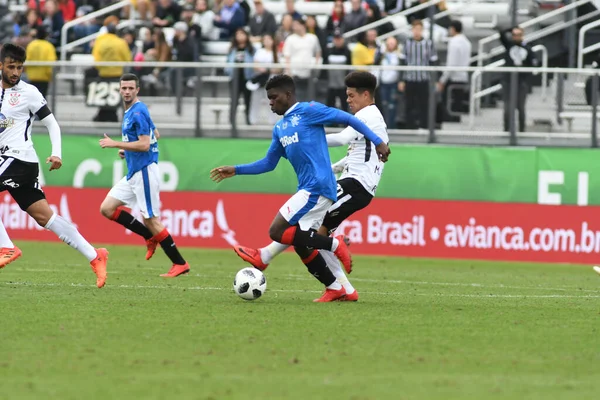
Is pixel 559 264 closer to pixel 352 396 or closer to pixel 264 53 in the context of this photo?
pixel 264 53

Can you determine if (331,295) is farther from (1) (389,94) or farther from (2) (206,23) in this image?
(2) (206,23)

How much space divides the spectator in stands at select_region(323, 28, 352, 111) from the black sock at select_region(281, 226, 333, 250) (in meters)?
9.19

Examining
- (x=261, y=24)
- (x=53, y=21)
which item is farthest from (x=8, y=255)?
(x=53, y=21)

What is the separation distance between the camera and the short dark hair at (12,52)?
11.2 meters

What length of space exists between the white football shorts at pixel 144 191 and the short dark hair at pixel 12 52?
11.1 ft

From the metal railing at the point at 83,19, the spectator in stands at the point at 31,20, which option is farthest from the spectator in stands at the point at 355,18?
the spectator in stands at the point at 31,20

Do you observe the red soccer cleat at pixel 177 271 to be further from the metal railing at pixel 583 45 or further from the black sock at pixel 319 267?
the metal railing at pixel 583 45

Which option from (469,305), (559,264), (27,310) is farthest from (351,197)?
(559,264)

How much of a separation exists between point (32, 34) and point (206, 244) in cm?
682

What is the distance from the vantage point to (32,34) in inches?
941

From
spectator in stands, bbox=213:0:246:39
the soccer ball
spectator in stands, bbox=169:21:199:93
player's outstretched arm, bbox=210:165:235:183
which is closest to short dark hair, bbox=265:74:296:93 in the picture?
player's outstretched arm, bbox=210:165:235:183

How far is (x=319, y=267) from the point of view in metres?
11.0

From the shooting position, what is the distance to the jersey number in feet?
68.3

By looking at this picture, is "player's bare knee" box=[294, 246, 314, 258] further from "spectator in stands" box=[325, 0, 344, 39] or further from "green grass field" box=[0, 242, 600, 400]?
"spectator in stands" box=[325, 0, 344, 39]
